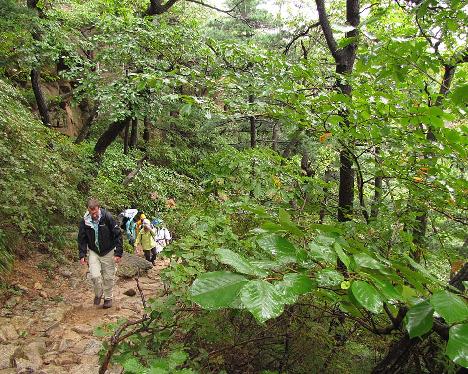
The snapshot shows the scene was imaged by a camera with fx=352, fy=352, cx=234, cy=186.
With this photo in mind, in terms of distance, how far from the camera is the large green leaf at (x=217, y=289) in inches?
32.3

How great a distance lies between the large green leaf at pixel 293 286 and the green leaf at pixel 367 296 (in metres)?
0.11

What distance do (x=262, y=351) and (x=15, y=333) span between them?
4.22 metres

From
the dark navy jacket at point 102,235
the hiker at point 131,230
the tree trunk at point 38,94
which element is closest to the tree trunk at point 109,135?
the tree trunk at point 38,94

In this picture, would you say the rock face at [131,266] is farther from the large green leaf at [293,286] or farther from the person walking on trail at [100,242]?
the large green leaf at [293,286]

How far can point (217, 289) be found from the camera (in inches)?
33.5

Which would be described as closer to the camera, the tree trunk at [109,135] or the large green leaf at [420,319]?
the large green leaf at [420,319]

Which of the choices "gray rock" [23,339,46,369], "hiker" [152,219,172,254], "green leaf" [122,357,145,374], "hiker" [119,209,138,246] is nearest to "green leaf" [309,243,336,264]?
"green leaf" [122,357,145,374]

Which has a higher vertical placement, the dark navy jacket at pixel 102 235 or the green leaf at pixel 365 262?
the green leaf at pixel 365 262

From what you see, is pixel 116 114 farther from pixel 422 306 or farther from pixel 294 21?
pixel 422 306

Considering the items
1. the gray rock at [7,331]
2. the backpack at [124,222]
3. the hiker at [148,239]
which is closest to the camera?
the gray rock at [7,331]

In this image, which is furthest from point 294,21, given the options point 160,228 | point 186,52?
point 160,228

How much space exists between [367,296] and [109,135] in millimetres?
10471

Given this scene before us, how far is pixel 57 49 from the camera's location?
8.79m

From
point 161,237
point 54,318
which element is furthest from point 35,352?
point 161,237
